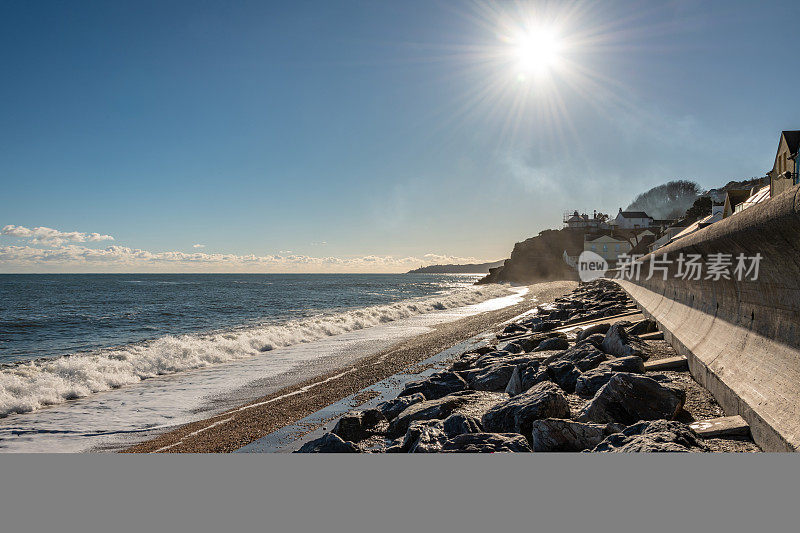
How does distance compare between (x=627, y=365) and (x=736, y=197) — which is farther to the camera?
(x=736, y=197)

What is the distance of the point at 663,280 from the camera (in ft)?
31.8

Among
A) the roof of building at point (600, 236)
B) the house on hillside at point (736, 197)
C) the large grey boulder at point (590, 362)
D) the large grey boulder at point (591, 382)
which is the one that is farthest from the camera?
the roof of building at point (600, 236)

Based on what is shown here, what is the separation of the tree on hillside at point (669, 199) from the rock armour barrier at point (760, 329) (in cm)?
14712

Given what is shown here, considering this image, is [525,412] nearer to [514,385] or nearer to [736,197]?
[514,385]

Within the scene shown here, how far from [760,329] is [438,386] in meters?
4.24

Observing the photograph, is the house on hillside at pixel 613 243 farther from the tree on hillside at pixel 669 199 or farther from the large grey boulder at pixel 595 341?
the large grey boulder at pixel 595 341

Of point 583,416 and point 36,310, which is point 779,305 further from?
point 36,310

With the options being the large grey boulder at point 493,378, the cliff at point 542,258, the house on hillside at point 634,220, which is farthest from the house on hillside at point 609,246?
the large grey boulder at point 493,378

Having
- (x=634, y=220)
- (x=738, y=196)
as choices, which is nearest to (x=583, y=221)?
(x=634, y=220)

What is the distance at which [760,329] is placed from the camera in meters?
3.67

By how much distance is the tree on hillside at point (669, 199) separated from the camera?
436 ft

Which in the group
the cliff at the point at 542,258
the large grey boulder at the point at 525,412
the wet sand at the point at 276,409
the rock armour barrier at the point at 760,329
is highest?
the cliff at the point at 542,258

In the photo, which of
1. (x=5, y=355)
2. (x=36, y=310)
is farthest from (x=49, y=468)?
(x=36, y=310)

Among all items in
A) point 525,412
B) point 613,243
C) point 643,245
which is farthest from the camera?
point 613,243
